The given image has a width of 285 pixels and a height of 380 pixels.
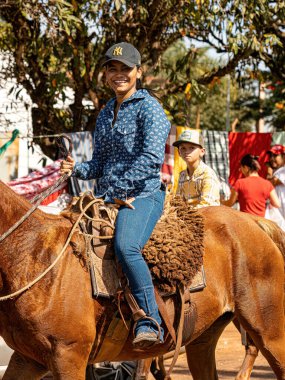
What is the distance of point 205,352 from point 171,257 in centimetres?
131

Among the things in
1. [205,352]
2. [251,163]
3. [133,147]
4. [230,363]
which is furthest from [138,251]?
[251,163]

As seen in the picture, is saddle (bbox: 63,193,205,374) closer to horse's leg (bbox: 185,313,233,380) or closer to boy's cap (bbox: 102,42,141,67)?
horse's leg (bbox: 185,313,233,380)

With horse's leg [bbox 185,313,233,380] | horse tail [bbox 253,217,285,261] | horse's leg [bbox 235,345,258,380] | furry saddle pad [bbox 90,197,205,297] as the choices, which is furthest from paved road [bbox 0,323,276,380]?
furry saddle pad [bbox 90,197,205,297]

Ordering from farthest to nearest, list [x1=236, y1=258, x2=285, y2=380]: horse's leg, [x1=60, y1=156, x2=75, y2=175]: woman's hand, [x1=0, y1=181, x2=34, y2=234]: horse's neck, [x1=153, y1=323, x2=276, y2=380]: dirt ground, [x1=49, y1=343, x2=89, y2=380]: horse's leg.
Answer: [x1=153, y1=323, x2=276, y2=380]: dirt ground < [x1=236, y1=258, x2=285, y2=380]: horse's leg < [x1=60, y1=156, x2=75, y2=175]: woman's hand < [x1=0, y1=181, x2=34, y2=234]: horse's neck < [x1=49, y1=343, x2=89, y2=380]: horse's leg

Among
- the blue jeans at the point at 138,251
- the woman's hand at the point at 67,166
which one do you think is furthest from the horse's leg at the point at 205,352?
the woman's hand at the point at 67,166

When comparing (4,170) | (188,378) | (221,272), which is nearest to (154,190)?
(221,272)

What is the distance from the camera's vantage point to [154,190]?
5.57 m

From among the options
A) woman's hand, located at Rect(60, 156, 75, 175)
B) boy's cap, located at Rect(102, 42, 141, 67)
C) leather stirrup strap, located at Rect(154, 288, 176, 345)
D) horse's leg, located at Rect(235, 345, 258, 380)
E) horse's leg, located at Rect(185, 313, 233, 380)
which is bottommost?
horse's leg, located at Rect(235, 345, 258, 380)

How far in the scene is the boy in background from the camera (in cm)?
729

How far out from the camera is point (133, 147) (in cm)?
545

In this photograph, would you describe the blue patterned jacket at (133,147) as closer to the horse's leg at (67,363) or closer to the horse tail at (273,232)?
the horse's leg at (67,363)

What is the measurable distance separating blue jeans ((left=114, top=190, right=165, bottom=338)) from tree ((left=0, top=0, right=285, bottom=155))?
5.93 m

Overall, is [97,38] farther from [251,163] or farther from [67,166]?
[67,166]

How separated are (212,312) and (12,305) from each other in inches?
66.5
